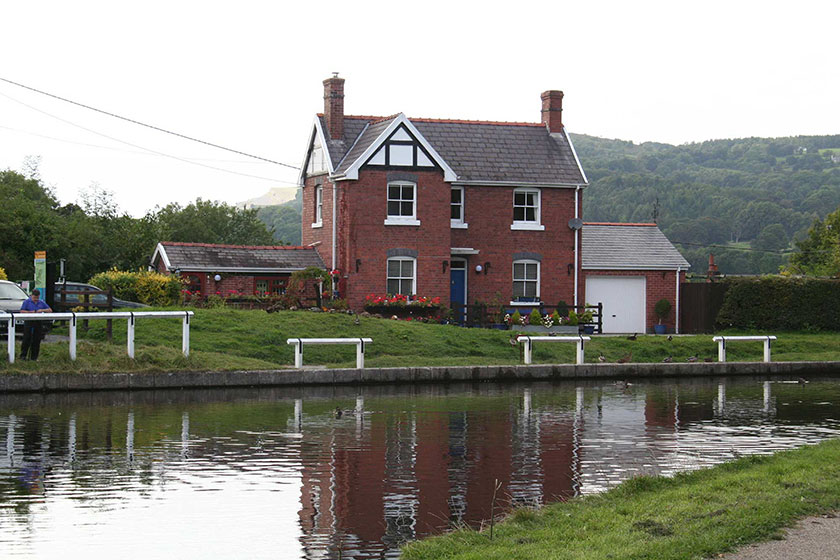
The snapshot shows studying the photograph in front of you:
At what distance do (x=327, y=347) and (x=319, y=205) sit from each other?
556 inches

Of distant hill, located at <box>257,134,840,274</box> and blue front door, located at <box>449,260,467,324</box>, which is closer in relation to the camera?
blue front door, located at <box>449,260,467,324</box>

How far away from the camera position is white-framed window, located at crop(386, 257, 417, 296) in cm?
3797

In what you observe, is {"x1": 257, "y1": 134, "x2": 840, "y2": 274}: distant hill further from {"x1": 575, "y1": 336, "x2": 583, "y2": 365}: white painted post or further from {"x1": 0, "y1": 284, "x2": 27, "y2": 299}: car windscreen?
{"x1": 0, "y1": 284, "x2": 27, "y2": 299}: car windscreen

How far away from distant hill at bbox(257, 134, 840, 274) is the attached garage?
33545 millimetres

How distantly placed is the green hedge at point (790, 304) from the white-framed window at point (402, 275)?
11928 mm

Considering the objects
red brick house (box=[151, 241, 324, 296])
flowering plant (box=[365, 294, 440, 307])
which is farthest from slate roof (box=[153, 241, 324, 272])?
flowering plant (box=[365, 294, 440, 307])

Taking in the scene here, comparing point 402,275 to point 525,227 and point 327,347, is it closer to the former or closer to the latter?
point 525,227

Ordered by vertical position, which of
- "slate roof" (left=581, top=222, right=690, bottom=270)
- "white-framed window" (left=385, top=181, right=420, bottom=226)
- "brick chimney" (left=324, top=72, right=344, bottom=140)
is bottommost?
"slate roof" (left=581, top=222, right=690, bottom=270)

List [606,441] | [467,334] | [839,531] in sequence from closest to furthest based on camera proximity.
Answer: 1. [839,531]
2. [606,441]
3. [467,334]

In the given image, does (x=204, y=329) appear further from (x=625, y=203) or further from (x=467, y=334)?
(x=625, y=203)

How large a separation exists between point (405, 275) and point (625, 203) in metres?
67.0

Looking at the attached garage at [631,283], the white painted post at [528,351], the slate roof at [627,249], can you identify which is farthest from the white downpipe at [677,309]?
the white painted post at [528,351]

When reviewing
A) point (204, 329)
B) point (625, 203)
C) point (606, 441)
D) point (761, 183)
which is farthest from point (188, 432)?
point (761, 183)

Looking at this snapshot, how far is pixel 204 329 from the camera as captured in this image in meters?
27.5
